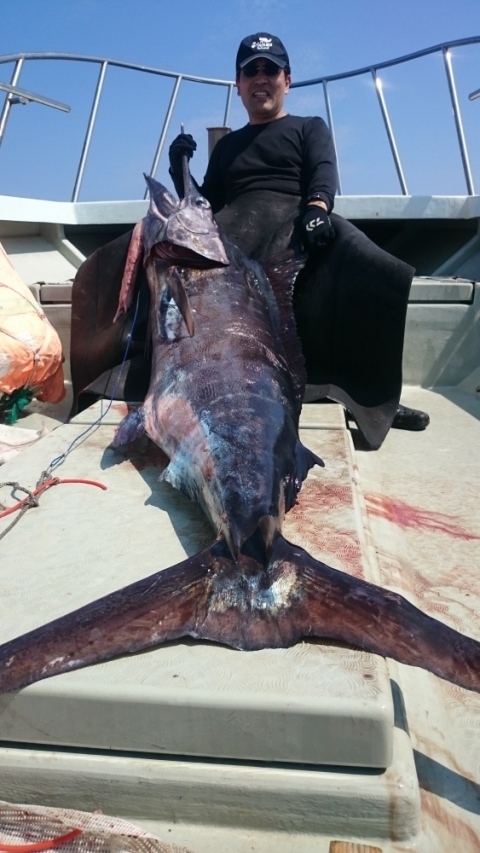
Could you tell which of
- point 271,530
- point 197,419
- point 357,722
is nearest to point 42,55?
point 197,419

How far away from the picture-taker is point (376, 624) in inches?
54.8

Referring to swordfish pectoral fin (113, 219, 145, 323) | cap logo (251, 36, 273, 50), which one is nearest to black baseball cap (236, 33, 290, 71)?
cap logo (251, 36, 273, 50)

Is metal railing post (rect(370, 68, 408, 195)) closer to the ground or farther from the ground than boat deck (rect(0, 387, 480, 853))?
farther from the ground

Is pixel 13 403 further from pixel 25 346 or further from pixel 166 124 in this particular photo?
pixel 166 124

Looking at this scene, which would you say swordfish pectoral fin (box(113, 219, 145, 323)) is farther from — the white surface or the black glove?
the white surface

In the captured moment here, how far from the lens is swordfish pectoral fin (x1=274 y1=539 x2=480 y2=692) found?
1303 mm

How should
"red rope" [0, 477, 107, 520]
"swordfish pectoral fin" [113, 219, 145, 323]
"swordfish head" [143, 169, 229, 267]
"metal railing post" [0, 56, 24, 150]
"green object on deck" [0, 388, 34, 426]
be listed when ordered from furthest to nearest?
"metal railing post" [0, 56, 24, 150]
"green object on deck" [0, 388, 34, 426]
"swordfish pectoral fin" [113, 219, 145, 323]
"swordfish head" [143, 169, 229, 267]
"red rope" [0, 477, 107, 520]

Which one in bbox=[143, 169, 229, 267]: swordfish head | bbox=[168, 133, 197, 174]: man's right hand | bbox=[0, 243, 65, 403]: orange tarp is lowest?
bbox=[0, 243, 65, 403]: orange tarp

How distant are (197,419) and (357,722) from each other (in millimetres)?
1142

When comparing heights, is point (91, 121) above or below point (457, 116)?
below

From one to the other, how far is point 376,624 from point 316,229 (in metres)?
2.32

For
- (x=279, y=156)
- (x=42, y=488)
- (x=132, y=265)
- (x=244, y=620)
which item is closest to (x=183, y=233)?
(x=132, y=265)

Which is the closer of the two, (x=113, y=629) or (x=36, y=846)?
(x=36, y=846)

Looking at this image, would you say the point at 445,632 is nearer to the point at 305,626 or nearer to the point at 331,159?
the point at 305,626
